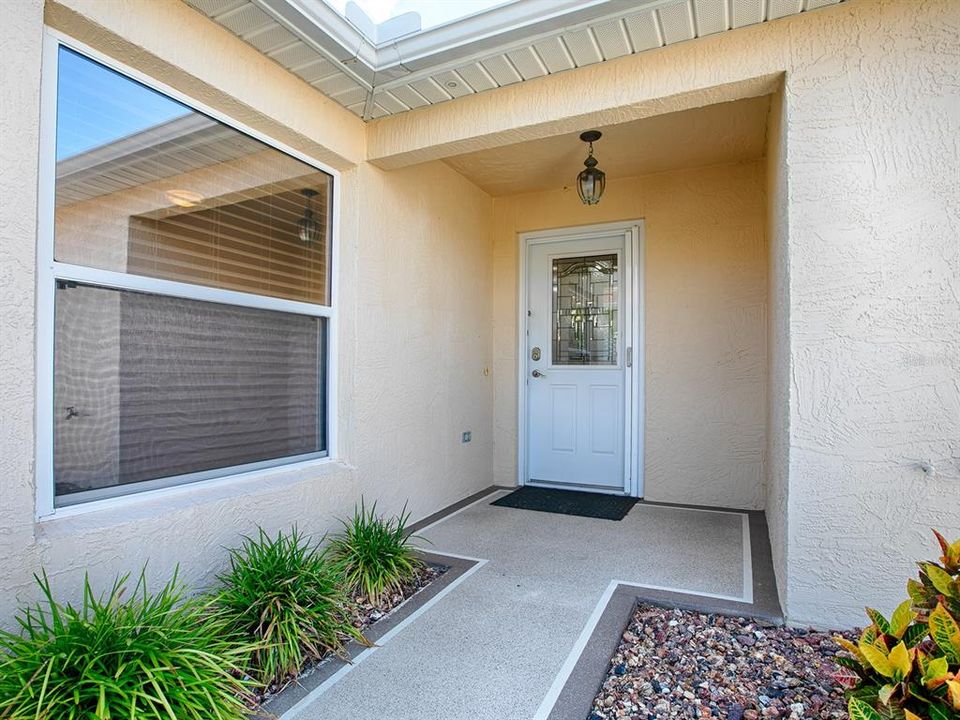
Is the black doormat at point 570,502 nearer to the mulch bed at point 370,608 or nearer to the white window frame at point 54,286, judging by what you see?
the mulch bed at point 370,608

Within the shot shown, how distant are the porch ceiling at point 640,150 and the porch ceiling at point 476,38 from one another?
90 centimetres

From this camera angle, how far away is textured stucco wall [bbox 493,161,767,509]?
414 centimetres

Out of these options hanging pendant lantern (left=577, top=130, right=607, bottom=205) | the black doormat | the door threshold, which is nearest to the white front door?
the door threshold

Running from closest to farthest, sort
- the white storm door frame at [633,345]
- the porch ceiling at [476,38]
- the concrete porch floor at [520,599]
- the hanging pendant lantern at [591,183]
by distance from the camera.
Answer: the concrete porch floor at [520,599] → the porch ceiling at [476,38] → the hanging pendant lantern at [591,183] → the white storm door frame at [633,345]

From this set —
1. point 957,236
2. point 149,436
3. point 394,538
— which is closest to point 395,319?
point 394,538

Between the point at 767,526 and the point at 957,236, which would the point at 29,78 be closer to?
the point at 957,236

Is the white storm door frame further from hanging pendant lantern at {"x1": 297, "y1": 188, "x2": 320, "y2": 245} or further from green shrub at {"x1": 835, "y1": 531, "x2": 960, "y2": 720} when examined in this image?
green shrub at {"x1": 835, "y1": 531, "x2": 960, "y2": 720}

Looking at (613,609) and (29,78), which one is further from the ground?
(29,78)

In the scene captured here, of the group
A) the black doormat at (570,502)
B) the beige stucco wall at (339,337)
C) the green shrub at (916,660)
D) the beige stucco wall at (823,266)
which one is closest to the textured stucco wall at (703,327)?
the black doormat at (570,502)

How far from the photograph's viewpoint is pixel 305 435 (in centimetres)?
306

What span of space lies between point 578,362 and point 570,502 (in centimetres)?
120

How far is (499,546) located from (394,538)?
755mm

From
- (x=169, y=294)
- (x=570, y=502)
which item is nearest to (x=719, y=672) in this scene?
(x=570, y=502)

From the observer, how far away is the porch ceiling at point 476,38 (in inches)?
86.7
